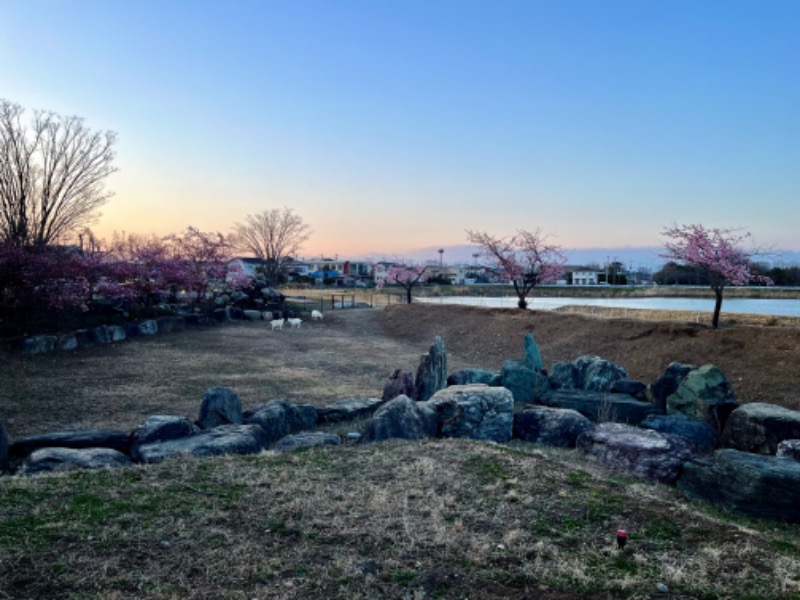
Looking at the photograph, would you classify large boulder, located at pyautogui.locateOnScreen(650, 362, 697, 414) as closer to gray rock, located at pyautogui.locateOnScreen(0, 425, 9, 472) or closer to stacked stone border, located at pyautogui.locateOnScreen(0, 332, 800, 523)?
stacked stone border, located at pyautogui.locateOnScreen(0, 332, 800, 523)

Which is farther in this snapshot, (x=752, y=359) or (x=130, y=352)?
(x=130, y=352)

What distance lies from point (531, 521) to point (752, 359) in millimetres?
9876

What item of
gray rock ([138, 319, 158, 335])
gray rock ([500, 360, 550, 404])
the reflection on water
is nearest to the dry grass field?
gray rock ([500, 360, 550, 404])

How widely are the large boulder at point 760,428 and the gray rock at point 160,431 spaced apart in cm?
691

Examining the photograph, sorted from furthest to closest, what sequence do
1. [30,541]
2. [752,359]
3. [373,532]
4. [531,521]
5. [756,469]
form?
[752,359], [756,469], [531,521], [373,532], [30,541]

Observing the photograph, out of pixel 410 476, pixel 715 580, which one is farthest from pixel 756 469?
pixel 410 476

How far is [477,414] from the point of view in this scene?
7094mm

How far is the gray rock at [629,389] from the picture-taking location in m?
9.71

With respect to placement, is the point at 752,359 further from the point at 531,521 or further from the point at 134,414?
the point at 134,414

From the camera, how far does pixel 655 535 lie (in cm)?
387

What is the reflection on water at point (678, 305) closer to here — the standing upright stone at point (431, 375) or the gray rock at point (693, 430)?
the standing upright stone at point (431, 375)

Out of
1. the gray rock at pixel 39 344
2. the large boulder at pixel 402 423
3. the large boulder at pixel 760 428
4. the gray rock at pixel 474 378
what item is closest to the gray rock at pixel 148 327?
the gray rock at pixel 39 344

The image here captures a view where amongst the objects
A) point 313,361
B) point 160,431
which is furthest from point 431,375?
point 313,361

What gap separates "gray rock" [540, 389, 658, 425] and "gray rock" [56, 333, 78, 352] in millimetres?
12526
